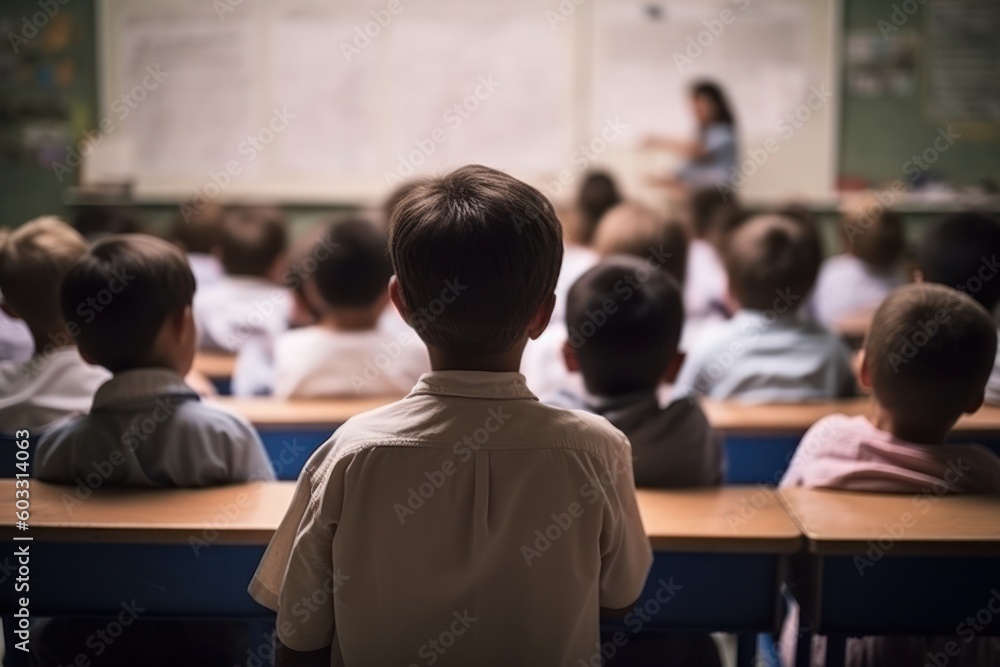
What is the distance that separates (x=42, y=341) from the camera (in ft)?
6.89

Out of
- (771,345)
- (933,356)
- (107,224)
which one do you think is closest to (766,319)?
(771,345)

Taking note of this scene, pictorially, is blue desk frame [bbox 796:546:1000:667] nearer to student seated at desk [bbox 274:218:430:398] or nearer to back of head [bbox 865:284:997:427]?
back of head [bbox 865:284:997:427]

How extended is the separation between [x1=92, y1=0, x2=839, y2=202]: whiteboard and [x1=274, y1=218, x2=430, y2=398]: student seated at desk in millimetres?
3562

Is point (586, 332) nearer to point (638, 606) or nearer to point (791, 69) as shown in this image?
point (638, 606)

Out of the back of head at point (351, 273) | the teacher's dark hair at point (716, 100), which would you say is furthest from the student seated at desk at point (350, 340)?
the teacher's dark hair at point (716, 100)

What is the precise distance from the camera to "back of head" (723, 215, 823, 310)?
2.63 metres

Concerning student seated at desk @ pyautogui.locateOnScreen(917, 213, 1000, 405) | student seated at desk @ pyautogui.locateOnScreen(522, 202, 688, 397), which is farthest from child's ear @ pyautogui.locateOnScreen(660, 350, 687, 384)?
student seated at desk @ pyautogui.locateOnScreen(522, 202, 688, 397)

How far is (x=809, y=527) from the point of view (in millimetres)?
1406

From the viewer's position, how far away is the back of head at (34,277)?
2.07 metres

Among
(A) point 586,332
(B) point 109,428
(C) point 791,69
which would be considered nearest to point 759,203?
(C) point 791,69

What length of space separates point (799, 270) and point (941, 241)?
14.1 inches

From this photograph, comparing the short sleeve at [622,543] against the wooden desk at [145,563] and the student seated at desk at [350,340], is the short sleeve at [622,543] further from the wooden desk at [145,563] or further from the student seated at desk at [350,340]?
the student seated at desk at [350,340]

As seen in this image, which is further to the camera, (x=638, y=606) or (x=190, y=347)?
(x=190, y=347)

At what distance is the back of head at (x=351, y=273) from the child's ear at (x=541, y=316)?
1402mm
